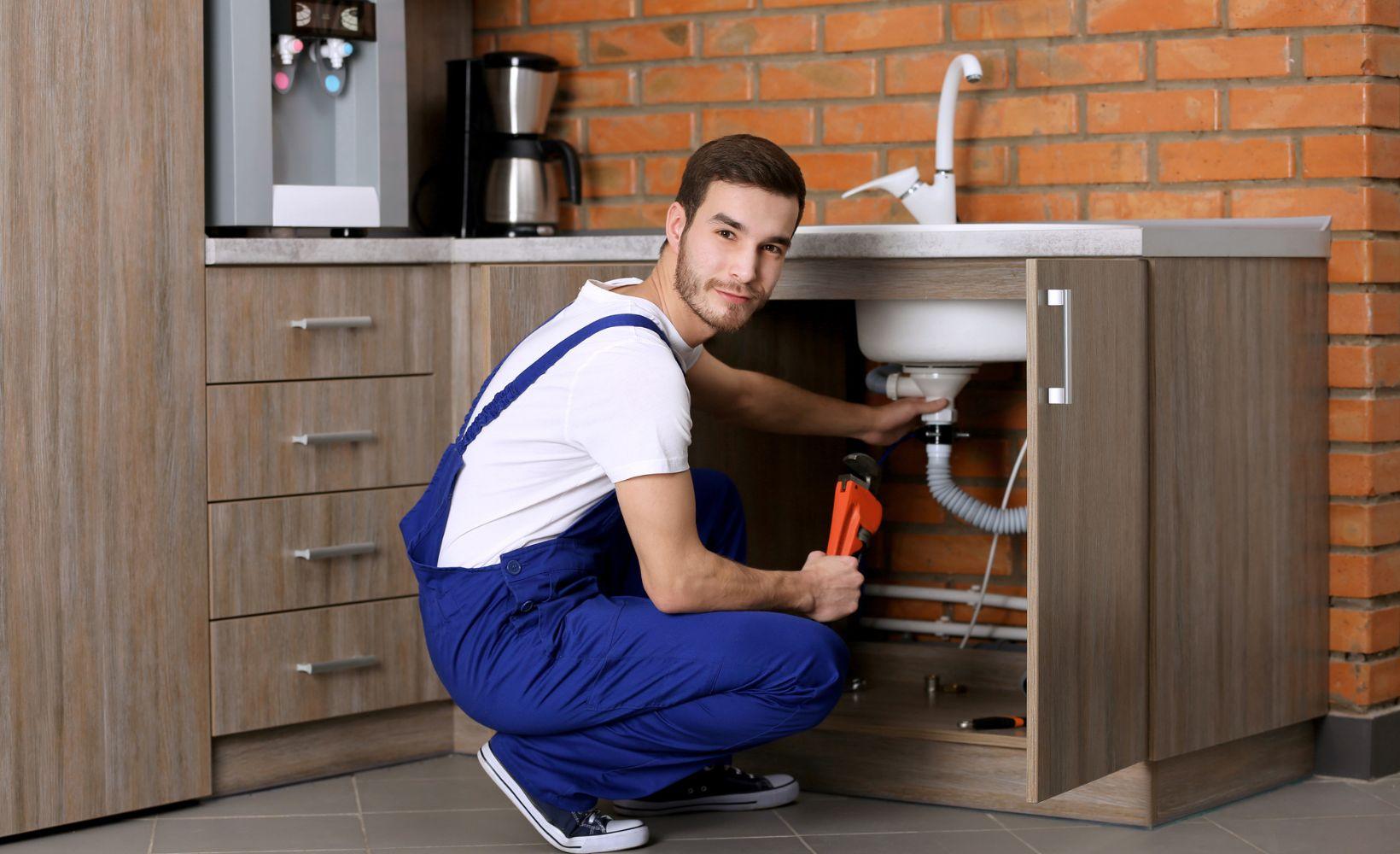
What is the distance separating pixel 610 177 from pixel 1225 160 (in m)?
1.13

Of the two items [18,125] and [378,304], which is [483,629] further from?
[18,125]

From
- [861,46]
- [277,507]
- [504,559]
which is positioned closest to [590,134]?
[861,46]

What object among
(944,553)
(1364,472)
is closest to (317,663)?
(944,553)

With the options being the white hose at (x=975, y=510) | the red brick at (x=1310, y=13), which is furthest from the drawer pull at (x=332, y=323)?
the red brick at (x=1310, y=13)

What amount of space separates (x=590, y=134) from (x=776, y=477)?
0.79 m

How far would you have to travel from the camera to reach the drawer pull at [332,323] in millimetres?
2627

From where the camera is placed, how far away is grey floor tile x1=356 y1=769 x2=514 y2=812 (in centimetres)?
255

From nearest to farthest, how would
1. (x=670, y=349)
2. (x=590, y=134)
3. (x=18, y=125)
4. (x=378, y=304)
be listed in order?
(x=670, y=349)
(x=18, y=125)
(x=378, y=304)
(x=590, y=134)

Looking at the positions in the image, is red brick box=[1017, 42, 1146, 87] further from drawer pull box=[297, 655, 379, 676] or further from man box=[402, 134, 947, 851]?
drawer pull box=[297, 655, 379, 676]

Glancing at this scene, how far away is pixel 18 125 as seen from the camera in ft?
7.60

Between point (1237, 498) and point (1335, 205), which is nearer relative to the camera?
point (1237, 498)

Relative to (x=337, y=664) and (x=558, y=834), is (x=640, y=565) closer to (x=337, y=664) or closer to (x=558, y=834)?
(x=558, y=834)

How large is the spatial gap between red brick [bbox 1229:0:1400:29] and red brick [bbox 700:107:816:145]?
0.75 meters

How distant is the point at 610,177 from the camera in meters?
3.24
